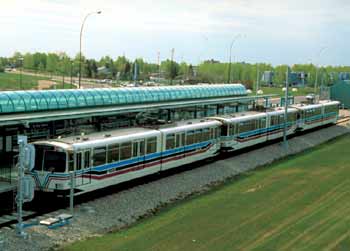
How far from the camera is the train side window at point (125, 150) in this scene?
25.0m

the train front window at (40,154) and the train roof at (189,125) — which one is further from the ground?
the train roof at (189,125)

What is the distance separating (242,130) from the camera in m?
37.9

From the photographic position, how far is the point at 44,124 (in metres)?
29.0

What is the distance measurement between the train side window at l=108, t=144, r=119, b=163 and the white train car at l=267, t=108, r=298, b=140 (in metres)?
20.2

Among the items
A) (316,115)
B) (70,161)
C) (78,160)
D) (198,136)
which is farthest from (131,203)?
(316,115)

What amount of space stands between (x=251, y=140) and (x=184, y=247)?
22738mm

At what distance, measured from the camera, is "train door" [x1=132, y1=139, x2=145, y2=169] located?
25906 mm

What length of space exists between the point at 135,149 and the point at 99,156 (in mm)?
2869

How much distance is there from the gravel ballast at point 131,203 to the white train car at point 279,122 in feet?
11.8

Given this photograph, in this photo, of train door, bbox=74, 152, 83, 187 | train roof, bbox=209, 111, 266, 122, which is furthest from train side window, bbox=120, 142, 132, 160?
train roof, bbox=209, 111, 266, 122

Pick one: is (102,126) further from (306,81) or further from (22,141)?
(306,81)

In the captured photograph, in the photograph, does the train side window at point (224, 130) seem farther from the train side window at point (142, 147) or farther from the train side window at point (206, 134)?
the train side window at point (142, 147)

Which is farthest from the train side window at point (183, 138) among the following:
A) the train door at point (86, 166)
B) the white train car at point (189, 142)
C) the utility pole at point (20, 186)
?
the utility pole at point (20, 186)

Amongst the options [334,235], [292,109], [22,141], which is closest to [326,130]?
[292,109]
